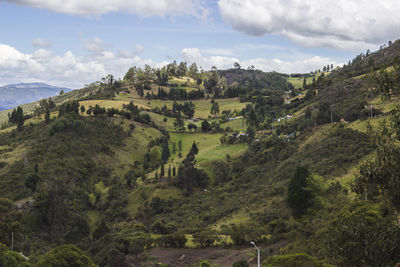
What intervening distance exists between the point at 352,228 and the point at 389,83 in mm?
9176

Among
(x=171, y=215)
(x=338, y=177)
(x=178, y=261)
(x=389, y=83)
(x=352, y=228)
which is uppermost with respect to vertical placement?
(x=389, y=83)

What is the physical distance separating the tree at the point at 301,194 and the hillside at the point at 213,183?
0.14 meters

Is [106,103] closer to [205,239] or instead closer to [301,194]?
[205,239]

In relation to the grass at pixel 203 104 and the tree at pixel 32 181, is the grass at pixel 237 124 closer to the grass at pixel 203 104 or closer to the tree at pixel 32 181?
the grass at pixel 203 104

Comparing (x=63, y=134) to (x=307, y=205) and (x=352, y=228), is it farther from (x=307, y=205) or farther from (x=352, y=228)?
(x=352, y=228)

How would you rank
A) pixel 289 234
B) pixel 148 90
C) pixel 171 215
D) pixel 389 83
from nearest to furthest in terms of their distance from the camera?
pixel 389 83, pixel 289 234, pixel 171 215, pixel 148 90

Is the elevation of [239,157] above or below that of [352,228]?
below

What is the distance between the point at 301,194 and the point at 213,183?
46.4 metres

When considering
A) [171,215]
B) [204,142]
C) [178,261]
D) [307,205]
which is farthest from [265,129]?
[178,261]

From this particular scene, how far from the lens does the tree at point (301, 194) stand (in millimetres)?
50469

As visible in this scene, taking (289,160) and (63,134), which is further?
(63,134)

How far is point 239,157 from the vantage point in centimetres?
10144

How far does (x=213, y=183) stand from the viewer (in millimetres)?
95438

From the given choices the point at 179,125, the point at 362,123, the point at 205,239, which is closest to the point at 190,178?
the point at 362,123
